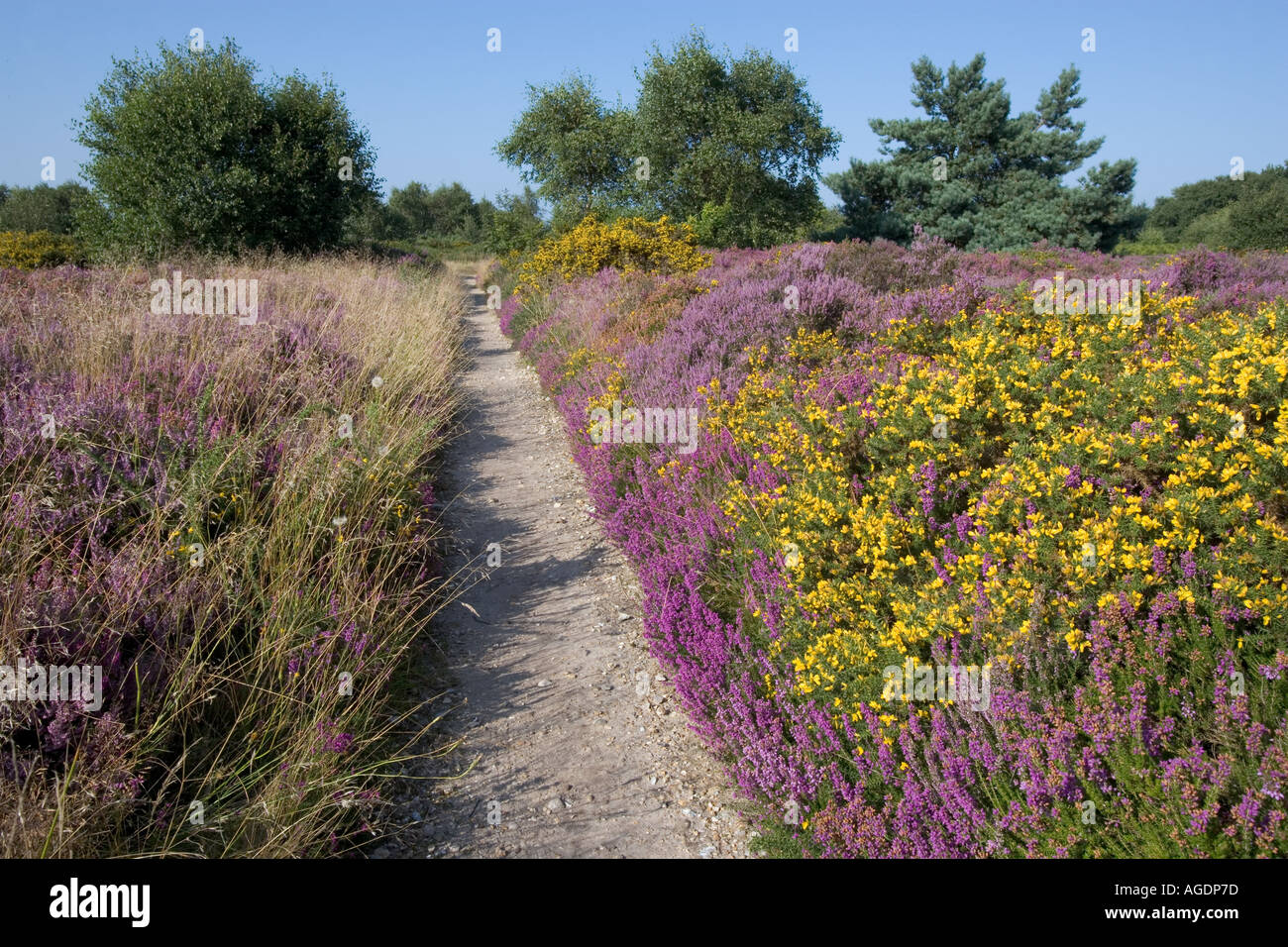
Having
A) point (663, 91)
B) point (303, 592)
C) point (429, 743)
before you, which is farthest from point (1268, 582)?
point (663, 91)

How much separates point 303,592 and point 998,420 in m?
→ 3.70

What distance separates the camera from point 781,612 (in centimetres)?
375

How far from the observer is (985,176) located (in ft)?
65.3

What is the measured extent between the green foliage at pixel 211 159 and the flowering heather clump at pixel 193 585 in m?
13.0

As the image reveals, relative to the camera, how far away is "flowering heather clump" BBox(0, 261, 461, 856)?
266 cm

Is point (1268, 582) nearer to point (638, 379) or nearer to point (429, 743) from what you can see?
point (429, 743)

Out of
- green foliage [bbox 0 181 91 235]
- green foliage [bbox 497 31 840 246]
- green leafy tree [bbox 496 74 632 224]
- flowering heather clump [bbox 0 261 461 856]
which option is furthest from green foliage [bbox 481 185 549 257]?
flowering heather clump [bbox 0 261 461 856]

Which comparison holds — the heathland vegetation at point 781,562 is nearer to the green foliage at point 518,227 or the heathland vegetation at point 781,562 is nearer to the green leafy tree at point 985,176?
the green leafy tree at point 985,176

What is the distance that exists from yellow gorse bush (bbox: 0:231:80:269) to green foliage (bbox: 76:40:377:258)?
3.21ft

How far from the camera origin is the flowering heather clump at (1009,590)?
7.62ft

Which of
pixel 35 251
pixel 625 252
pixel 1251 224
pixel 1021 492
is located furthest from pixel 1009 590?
pixel 1251 224

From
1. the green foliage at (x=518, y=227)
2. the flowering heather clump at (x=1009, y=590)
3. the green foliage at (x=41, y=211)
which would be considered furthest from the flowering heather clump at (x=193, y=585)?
the green foliage at (x=41, y=211)

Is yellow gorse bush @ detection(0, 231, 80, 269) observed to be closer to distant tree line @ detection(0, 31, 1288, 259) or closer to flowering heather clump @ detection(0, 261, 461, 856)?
distant tree line @ detection(0, 31, 1288, 259)

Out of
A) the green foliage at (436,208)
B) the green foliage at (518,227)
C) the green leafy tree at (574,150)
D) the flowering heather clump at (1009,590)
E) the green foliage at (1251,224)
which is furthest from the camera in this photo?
the green foliage at (436,208)
